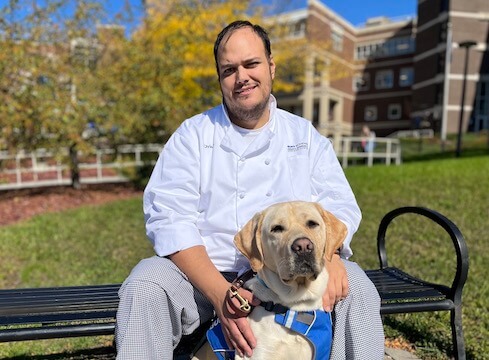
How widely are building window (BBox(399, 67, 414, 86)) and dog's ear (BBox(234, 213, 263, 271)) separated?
5148cm

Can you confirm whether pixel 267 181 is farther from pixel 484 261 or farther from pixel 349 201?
pixel 484 261

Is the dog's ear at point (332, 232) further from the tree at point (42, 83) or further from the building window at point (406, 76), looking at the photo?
the building window at point (406, 76)

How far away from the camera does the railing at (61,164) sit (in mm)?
11812

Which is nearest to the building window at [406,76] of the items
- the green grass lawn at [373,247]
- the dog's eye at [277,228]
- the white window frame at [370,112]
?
the white window frame at [370,112]

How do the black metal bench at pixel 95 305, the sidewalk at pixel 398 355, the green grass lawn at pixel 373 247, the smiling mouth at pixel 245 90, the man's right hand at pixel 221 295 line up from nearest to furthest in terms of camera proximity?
the man's right hand at pixel 221 295, the black metal bench at pixel 95 305, the smiling mouth at pixel 245 90, the sidewalk at pixel 398 355, the green grass lawn at pixel 373 247

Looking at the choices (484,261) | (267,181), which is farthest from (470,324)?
(267,181)

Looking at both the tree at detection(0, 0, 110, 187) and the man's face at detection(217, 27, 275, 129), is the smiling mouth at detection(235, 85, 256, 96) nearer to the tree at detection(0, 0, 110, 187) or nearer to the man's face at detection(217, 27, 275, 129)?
the man's face at detection(217, 27, 275, 129)

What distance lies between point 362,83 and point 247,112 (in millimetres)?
52745

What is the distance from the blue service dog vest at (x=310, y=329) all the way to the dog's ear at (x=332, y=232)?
0.27 metres

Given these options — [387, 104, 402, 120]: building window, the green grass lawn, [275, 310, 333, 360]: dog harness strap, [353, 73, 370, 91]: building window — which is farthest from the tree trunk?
[353, 73, 370, 91]: building window

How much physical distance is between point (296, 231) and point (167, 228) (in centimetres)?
67

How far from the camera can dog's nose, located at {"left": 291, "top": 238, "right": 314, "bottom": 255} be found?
73.6 inches

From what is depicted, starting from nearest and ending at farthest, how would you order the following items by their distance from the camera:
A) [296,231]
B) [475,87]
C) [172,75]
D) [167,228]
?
1. [296,231]
2. [167,228]
3. [172,75]
4. [475,87]

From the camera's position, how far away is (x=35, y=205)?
34.7 feet
